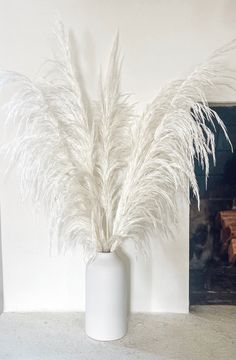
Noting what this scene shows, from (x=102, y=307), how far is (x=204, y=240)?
0.59 metres

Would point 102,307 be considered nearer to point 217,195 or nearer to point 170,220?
point 170,220

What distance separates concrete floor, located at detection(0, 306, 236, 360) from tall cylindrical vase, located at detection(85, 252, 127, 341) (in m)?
0.05

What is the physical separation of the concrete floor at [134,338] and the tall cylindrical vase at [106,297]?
5 cm

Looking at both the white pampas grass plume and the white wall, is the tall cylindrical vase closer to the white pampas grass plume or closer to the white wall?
the white pampas grass plume

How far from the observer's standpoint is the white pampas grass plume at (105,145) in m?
1.74

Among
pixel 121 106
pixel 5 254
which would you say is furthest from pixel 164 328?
pixel 121 106

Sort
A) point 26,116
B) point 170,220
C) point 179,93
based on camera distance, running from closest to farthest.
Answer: point 179,93 < point 26,116 < point 170,220

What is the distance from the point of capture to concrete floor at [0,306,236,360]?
1.72 metres

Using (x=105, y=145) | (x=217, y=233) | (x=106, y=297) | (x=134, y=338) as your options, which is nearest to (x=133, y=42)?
(x=105, y=145)

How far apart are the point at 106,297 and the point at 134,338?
226 mm

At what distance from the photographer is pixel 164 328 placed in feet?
6.26

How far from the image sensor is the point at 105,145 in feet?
5.97

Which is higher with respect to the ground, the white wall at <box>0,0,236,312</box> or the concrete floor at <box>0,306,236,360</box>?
the white wall at <box>0,0,236,312</box>

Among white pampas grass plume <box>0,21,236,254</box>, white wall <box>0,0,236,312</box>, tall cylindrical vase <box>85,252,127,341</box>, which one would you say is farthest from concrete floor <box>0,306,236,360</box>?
white pampas grass plume <box>0,21,236,254</box>
